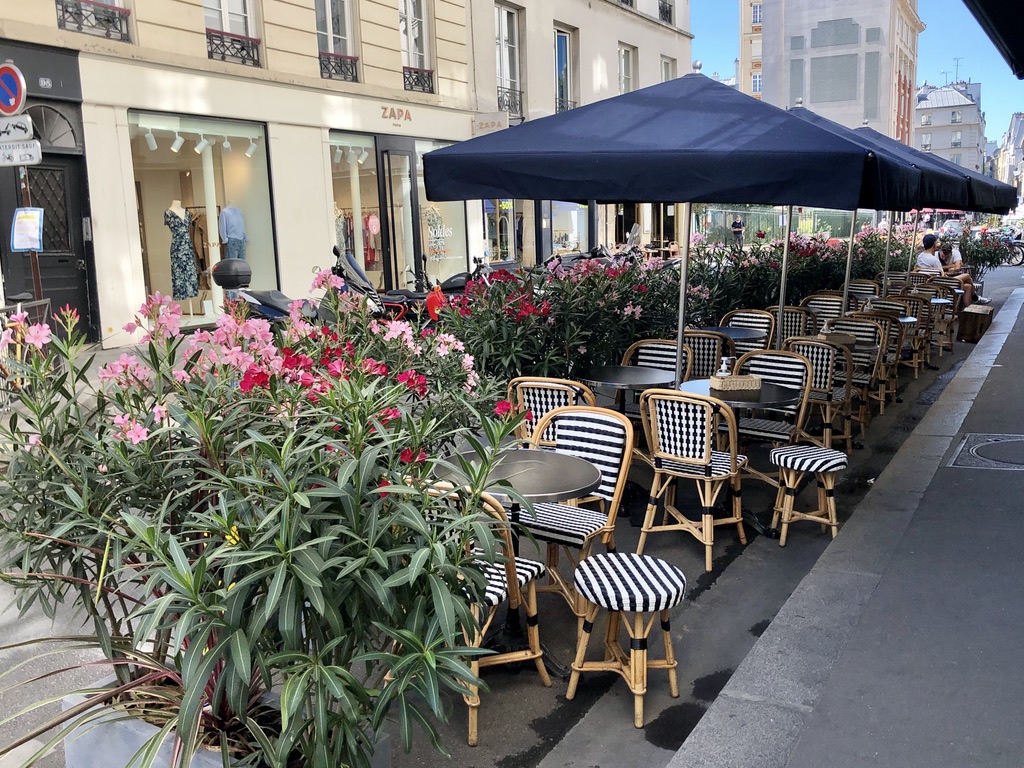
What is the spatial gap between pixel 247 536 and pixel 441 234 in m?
18.5

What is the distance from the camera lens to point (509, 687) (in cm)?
378

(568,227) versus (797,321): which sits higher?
(568,227)

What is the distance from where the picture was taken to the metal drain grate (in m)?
6.64

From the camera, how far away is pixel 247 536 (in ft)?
7.89

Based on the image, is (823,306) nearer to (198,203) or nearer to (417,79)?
(198,203)

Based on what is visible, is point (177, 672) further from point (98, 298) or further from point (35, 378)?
point (98, 298)

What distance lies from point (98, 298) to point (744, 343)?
9.08 meters

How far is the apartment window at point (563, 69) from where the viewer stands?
24.6m

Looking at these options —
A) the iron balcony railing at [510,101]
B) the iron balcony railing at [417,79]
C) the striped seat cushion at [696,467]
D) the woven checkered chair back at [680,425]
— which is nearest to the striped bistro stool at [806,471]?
the striped seat cushion at [696,467]

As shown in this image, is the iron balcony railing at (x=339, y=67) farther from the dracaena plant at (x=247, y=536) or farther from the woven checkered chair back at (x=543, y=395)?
the dracaena plant at (x=247, y=536)

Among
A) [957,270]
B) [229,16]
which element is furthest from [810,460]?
[229,16]

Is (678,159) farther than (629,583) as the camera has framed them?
Yes

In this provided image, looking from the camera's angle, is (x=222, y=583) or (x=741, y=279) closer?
(x=222, y=583)

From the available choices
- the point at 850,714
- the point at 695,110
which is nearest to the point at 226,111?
the point at 695,110
